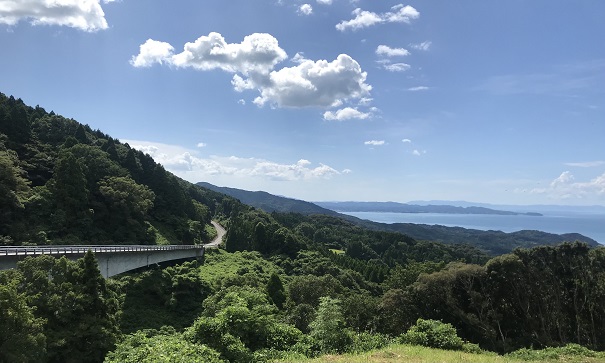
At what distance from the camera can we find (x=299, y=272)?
6981 cm

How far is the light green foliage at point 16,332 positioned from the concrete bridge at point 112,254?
1114cm

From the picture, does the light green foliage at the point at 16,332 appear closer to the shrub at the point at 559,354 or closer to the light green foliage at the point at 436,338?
the light green foliage at the point at 436,338

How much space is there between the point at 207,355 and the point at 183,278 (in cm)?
3223

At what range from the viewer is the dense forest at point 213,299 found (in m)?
16.2

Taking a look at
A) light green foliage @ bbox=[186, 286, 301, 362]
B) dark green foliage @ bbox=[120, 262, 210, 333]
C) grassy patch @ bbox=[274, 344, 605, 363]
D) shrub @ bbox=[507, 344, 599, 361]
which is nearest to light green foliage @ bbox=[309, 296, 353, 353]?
light green foliage @ bbox=[186, 286, 301, 362]

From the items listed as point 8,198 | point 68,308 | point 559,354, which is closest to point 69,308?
point 68,308

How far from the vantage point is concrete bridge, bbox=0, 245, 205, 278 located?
26.1 metres

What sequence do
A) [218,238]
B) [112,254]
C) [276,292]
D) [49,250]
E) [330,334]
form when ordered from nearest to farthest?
1. [330,334]
2. [49,250]
3. [112,254]
4. [276,292]
5. [218,238]

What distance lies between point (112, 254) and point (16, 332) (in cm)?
2285

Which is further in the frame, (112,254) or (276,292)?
(276,292)

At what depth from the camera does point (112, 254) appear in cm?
3781

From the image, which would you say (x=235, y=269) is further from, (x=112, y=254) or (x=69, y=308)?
(x=69, y=308)

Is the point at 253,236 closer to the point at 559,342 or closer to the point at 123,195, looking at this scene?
the point at 123,195

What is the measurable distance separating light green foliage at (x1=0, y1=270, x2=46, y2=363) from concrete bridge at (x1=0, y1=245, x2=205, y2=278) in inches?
439
